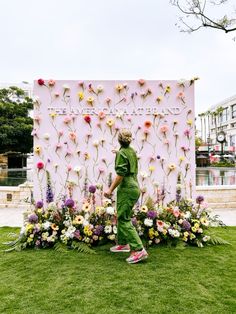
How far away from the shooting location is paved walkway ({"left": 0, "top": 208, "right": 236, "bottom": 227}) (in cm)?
655

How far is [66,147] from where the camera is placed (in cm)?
509

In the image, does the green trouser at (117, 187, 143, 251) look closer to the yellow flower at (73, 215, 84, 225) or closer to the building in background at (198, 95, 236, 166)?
the yellow flower at (73, 215, 84, 225)

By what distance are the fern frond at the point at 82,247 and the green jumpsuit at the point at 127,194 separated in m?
0.57

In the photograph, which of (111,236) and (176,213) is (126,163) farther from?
(176,213)

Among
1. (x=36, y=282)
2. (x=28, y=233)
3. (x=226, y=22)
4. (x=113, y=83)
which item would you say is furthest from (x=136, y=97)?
(x=226, y=22)

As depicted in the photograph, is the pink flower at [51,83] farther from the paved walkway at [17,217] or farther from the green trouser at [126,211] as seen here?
the paved walkway at [17,217]

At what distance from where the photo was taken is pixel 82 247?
4.32 m

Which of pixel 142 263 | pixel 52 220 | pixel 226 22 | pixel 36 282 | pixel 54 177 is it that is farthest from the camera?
pixel 226 22

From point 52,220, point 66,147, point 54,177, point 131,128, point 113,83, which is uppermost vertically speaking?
point 113,83

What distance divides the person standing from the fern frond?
0.56m

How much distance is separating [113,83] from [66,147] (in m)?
1.32

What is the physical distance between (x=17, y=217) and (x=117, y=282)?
183 inches

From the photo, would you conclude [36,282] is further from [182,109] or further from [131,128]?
[182,109]

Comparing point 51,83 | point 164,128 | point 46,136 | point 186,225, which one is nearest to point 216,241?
point 186,225
